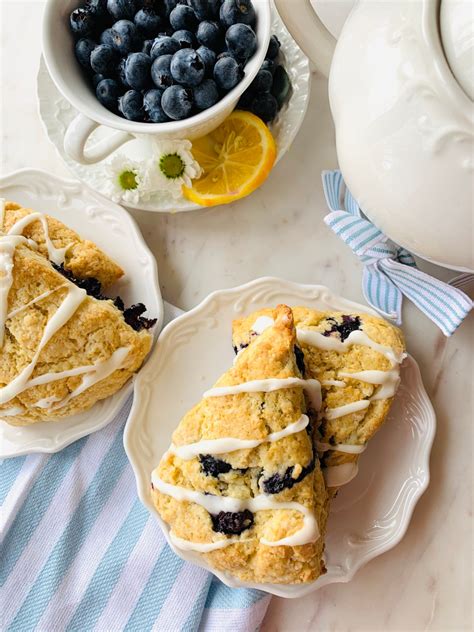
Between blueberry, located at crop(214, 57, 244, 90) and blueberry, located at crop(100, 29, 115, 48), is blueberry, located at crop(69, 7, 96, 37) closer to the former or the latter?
blueberry, located at crop(100, 29, 115, 48)

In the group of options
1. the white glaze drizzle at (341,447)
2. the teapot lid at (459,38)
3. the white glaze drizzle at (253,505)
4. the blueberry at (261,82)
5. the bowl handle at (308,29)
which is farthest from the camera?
the blueberry at (261,82)

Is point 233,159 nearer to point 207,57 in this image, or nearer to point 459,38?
point 207,57

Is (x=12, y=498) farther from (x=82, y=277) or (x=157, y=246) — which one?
(x=157, y=246)

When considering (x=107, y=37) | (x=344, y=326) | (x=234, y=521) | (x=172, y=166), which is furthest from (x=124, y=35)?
(x=234, y=521)

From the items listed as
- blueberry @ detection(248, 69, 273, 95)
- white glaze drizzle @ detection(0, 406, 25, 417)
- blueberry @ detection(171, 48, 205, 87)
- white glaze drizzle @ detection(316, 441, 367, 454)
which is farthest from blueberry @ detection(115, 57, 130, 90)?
white glaze drizzle @ detection(316, 441, 367, 454)

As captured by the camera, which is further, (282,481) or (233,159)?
(233,159)

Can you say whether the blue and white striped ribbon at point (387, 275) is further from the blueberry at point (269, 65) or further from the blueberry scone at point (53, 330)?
the blueberry scone at point (53, 330)

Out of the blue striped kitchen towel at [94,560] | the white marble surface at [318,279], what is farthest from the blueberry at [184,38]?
the blue striped kitchen towel at [94,560]
